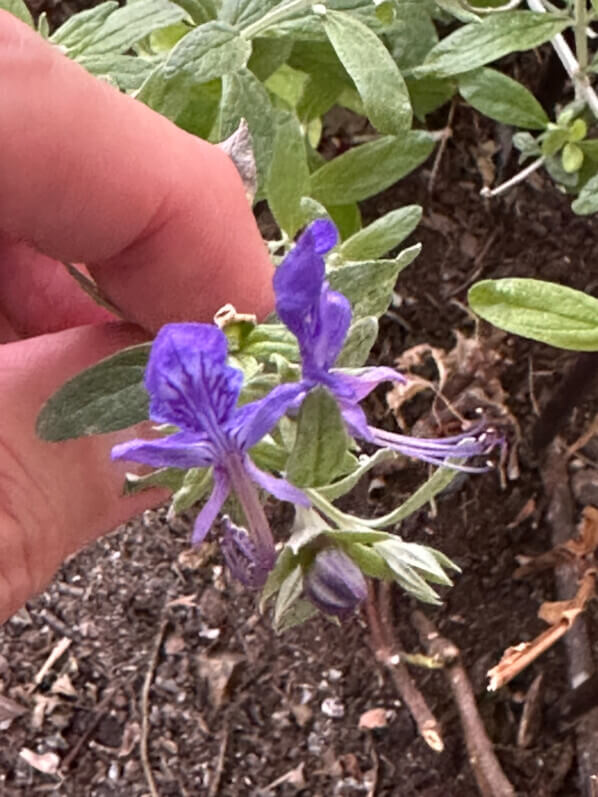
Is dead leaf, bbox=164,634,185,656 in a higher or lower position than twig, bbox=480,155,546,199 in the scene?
lower

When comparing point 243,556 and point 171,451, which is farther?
point 243,556

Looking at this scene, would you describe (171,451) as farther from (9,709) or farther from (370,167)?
(9,709)

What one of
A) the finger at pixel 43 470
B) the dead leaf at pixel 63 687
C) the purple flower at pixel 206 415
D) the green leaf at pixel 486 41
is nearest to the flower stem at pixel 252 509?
the purple flower at pixel 206 415

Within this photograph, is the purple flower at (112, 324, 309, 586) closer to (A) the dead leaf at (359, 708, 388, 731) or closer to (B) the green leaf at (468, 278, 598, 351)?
(B) the green leaf at (468, 278, 598, 351)

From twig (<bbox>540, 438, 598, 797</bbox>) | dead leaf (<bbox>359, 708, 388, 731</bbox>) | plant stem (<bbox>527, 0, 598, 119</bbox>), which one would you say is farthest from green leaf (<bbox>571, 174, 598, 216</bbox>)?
dead leaf (<bbox>359, 708, 388, 731</bbox>)

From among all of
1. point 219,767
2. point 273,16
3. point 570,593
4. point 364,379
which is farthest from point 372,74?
point 219,767

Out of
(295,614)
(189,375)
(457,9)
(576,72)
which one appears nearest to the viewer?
(189,375)

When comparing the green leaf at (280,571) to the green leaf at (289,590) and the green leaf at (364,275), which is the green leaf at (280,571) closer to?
the green leaf at (289,590)
